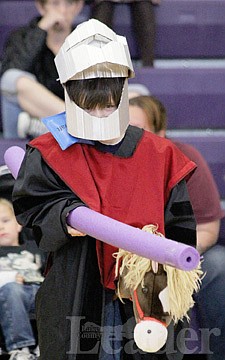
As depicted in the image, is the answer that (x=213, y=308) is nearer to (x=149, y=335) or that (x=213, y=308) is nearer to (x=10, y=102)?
(x=149, y=335)

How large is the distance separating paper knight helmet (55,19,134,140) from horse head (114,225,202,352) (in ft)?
0.64

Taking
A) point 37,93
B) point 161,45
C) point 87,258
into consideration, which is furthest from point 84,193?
point 161,45

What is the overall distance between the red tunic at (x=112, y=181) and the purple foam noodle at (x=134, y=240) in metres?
0.07

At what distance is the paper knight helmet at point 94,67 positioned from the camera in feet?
5.24

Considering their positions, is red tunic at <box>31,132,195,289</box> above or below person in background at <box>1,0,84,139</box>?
above

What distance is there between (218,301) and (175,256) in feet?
3.41

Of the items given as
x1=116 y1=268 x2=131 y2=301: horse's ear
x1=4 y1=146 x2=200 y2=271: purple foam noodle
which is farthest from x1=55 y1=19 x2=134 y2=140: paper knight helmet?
x1=116 y1=268 x2=131 y2=301: horse's ear

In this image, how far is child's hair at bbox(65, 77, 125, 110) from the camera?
5.28 feet

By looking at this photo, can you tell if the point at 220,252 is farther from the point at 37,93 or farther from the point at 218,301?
the point at 37,93

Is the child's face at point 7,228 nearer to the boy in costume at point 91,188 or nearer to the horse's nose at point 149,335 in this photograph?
the boy in costume at point 91,188

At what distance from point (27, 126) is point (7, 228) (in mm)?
510

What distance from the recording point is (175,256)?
4.75 ft

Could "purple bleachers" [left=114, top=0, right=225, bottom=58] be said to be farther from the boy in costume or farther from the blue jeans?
the boy in costume

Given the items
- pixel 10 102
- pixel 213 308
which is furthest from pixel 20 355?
pixel 10 102
